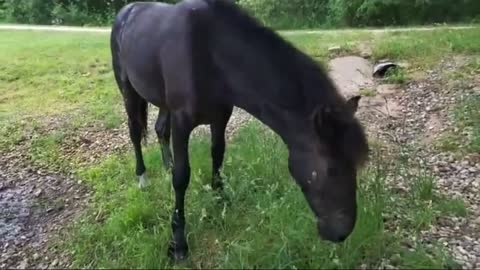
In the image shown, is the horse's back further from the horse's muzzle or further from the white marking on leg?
the horse's muzzle

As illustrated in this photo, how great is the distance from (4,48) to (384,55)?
6455 mm

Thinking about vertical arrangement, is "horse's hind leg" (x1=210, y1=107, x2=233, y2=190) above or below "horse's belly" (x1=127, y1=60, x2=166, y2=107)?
below

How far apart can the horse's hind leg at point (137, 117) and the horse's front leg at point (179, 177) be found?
3.00 ft

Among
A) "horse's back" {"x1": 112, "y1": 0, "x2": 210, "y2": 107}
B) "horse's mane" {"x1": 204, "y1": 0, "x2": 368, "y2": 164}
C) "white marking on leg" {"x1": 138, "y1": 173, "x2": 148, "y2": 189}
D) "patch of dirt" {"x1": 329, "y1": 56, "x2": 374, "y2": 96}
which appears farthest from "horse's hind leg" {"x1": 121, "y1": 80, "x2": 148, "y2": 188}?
"patch of dirt" {"x1": 329, "y1": 56, "x2": 374, "y2": 96}

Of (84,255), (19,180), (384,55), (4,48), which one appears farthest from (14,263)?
(4,48)

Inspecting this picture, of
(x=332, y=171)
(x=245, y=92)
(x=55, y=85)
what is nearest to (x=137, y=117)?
(x=245, y=92)

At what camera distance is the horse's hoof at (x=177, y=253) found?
10.3 feet

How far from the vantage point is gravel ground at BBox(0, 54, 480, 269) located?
11.3 feet

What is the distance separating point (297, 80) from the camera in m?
2.69

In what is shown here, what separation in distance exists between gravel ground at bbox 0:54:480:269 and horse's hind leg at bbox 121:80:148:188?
44 centimetres

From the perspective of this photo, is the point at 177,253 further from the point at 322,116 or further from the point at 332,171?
the point at 322,116

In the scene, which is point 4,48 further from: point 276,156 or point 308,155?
A: point 308,155

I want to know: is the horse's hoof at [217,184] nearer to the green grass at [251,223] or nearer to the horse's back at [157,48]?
the green grass at [251,223]

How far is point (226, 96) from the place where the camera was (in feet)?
9.84
